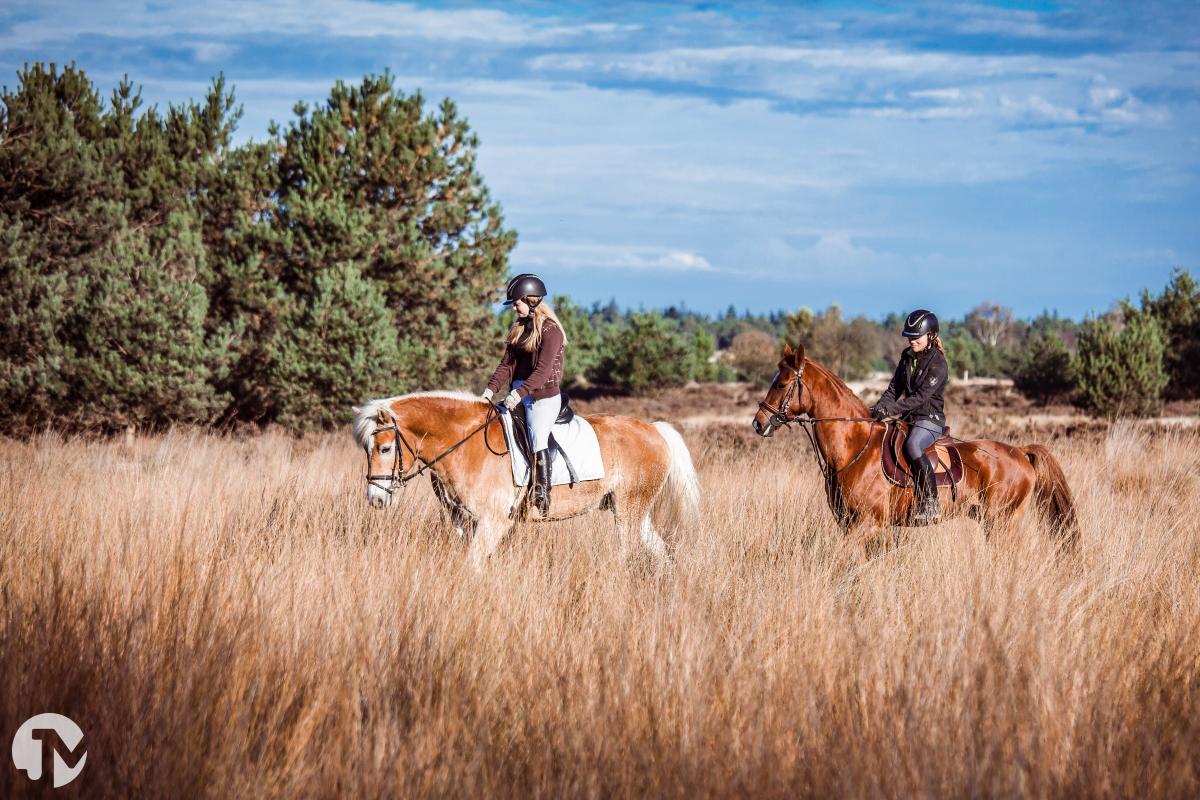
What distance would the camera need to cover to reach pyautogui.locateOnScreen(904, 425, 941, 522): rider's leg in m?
6.28

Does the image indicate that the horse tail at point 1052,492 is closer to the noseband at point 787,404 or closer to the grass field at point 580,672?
the grass field at point 580,672

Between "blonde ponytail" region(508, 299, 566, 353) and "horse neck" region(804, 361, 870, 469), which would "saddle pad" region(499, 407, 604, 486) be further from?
"horse neck" region(804, 361, 870, 469)

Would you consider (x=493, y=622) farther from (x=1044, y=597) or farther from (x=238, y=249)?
(x=238, y=249)

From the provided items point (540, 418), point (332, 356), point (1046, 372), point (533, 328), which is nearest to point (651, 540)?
point (540, 418)

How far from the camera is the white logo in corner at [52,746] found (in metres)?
2.54

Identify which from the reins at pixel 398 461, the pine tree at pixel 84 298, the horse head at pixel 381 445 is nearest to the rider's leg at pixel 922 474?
the reins at pixel 398 461

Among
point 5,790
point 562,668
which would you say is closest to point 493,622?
point 562,668

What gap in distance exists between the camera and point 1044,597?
4.22 metres

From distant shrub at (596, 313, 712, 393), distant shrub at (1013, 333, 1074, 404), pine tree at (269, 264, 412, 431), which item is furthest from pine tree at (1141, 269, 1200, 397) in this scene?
pine tree at (269, 264, 412, 431)

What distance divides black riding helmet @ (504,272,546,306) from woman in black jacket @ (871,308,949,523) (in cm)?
264

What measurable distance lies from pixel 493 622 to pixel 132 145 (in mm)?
20468

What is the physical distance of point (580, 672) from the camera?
342 cm

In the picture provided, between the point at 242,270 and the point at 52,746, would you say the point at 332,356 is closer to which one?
the point at 242,270

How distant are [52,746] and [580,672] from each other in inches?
70.8
